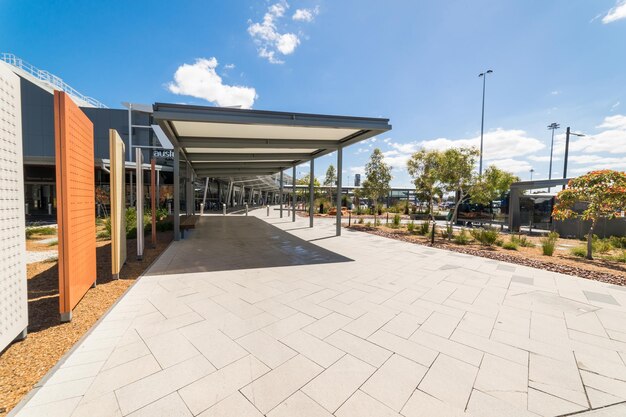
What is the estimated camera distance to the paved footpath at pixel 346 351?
6.64 ft

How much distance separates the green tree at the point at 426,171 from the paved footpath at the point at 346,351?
25.4 ft

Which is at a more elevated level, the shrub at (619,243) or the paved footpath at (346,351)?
the shrub at (619,243)

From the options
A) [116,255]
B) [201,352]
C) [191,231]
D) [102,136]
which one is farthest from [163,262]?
[102,136]

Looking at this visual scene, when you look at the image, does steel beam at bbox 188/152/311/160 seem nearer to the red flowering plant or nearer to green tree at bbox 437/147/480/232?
green tree at bbox 437/147/480/232

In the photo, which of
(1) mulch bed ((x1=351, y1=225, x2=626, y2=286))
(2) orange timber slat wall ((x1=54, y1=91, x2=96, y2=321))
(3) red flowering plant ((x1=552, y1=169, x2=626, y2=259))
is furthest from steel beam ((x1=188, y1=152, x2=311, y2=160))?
(3) red flowering plant ((x1=552, y1=169, x2=626, y2=259))

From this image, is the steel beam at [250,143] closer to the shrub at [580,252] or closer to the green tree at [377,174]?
the green tree at [377,174]

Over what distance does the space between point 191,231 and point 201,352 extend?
1069cm

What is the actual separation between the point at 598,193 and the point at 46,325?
13.2 m

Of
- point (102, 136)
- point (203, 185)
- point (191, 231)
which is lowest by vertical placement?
point (191, 231)

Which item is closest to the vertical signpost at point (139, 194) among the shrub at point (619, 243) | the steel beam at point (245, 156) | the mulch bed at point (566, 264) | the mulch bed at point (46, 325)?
the mulch bed at point (46, 325)

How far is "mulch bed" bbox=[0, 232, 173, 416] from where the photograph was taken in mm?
2186

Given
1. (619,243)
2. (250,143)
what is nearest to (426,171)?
(619,243)

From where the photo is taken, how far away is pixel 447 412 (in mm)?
1954

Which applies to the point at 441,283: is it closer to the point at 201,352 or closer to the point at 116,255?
the point at 201,352
